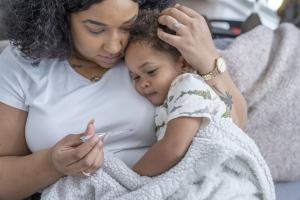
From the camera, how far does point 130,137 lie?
1315mm

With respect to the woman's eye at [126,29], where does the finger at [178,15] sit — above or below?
above

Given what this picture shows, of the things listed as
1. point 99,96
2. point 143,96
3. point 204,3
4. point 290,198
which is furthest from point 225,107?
point 204,3

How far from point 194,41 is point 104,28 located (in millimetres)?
233

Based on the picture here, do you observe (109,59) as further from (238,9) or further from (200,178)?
(238,9)

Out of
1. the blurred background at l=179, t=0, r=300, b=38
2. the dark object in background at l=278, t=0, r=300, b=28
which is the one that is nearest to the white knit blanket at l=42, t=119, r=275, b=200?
the dark object in background at l=278, t=0, r=300, b=28

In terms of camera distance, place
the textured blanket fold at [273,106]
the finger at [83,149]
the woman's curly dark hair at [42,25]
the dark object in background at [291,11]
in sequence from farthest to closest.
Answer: the dark object in background at [291,11]
the textured blanket fold at [273,106]
the woman's curly dark hair at [42,25]
the finger at [83,149]

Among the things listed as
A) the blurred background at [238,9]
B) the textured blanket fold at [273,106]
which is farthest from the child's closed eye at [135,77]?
the blurred background at [238,9]

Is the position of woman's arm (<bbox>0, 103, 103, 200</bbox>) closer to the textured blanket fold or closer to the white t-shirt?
the white t-shirt

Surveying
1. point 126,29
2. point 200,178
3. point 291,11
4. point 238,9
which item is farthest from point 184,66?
point 238,9

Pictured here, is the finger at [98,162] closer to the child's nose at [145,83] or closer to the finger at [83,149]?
the finger at [83,149]

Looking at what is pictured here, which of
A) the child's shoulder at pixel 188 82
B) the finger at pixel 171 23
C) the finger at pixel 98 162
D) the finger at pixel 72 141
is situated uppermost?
the finger at pixel 171 23

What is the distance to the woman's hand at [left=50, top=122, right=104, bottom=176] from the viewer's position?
107 centimetres

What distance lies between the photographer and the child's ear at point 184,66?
1258 millimetres

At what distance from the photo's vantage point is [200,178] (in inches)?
46.2
